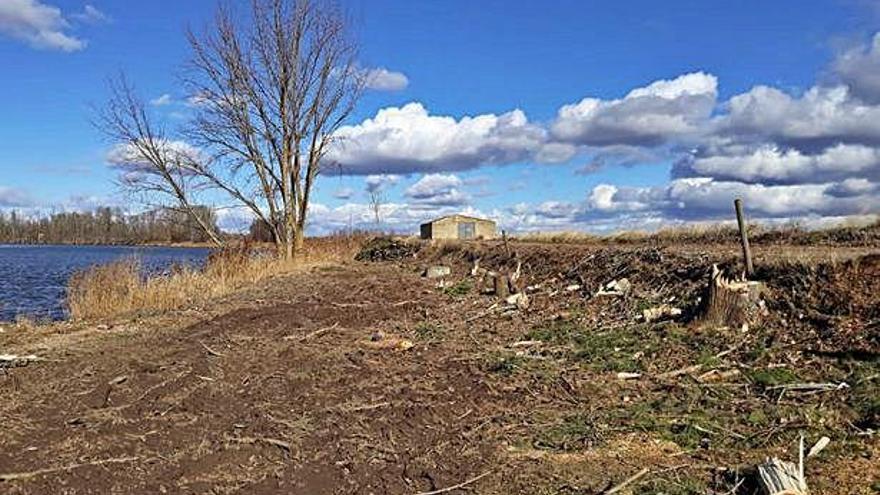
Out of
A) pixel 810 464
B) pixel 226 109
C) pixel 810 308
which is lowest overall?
pixel 810 464

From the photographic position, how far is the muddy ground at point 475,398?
5047 millimetres

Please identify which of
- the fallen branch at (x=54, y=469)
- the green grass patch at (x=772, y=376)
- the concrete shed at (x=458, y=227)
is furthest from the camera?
the concrete shed at (x=458, y=227)

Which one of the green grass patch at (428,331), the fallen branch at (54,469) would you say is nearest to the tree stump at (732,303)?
the green grass patch at (428,331)

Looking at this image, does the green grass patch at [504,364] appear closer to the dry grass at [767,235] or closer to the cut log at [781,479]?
the cut log at [781,479]

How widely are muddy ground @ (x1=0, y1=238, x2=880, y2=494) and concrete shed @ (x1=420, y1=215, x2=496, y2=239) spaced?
1422 inches

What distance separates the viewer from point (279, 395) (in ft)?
23.3

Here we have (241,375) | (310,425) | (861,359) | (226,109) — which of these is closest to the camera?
(310,425)

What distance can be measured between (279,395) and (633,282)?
247 inches

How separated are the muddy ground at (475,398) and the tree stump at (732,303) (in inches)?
7.7

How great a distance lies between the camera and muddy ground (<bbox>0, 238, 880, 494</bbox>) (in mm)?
5047

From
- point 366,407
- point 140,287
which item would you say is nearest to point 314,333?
point 366,407

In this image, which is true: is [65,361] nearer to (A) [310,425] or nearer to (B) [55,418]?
(B) [55,418]

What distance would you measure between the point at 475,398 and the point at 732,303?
3.53m

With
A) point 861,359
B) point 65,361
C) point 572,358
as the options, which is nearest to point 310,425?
point 572,358
